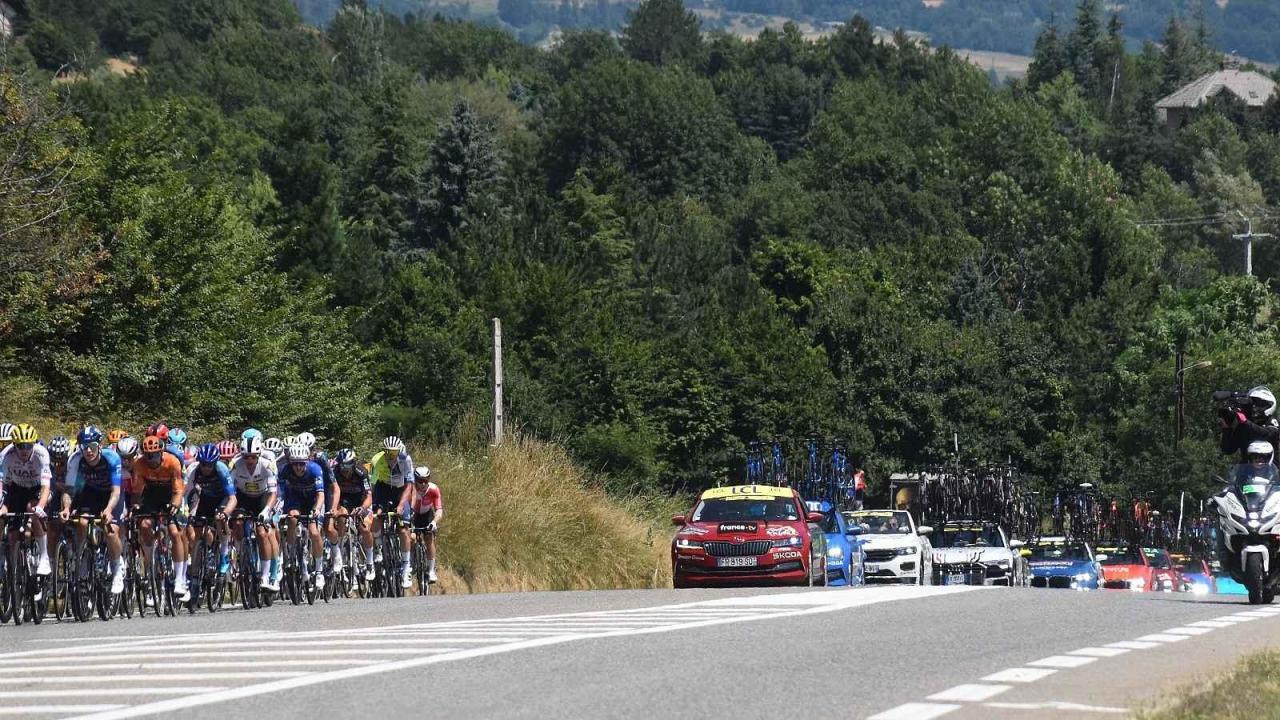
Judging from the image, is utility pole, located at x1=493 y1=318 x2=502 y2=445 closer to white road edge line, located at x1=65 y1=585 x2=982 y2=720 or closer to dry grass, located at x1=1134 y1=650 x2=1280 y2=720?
white road edge line, located at x1=65 y1=585 x2=982 y2=720

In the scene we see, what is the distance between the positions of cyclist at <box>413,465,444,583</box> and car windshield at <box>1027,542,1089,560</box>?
56.1ft

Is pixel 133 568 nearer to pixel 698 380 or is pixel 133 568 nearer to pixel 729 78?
pixel 698 380

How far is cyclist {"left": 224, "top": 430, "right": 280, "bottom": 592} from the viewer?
2428cm

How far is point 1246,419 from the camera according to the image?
21359 millimetres

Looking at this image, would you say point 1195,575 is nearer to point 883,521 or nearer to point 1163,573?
point 1163,573

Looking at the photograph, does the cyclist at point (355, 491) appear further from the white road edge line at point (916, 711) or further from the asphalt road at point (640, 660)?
the white road edge line at point (916, 711)

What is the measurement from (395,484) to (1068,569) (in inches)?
697

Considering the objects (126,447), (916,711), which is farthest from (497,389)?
(916,711)

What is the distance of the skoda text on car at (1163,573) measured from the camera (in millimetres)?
44688

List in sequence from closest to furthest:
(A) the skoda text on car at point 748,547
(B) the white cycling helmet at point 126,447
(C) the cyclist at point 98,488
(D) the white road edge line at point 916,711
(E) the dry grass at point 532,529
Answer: (D) the white road edge line at point 916,711
(C) the cyclist at point 98,488
(B) the white cycling helmet at point 126,447
(A) the skoda text on car at point 748,547
(E) the dry grass at point 532,529

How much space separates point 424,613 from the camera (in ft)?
69.6

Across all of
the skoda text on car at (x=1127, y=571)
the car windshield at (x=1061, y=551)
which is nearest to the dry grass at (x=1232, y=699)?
the skoda text on car at (x=1127, y=571)

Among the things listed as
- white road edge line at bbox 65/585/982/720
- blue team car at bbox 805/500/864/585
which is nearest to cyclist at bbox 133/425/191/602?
white road edge line at bbox 65/585/982/720

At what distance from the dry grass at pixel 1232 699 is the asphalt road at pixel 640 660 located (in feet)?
0.94
